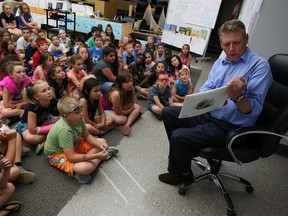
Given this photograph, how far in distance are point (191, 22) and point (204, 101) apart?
→ 479cm

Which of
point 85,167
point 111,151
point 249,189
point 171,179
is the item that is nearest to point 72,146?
point 85,167

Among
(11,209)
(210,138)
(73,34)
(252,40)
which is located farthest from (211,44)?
(11,209)

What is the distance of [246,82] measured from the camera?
137cm

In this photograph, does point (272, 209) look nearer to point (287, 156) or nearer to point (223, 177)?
point (223, 177)

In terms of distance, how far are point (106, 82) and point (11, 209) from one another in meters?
1.95

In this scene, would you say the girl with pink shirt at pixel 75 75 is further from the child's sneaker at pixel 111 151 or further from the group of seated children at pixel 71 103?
the child's sneaker at pixel 111 151

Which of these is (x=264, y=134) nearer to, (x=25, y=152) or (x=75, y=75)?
(x=25, y=152)

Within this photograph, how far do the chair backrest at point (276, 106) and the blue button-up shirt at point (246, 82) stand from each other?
12 cm

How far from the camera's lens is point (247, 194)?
172 centimetres

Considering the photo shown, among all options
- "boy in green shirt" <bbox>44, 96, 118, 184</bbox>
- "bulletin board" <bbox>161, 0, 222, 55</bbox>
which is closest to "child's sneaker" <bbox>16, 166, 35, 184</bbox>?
"boy in green shirt" <bbox>44, 96, 118, 184</bbox>

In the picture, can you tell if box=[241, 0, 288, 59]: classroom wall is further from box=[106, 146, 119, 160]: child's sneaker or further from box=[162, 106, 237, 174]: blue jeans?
box=[106, 146, 119, 160]: child's sneaker

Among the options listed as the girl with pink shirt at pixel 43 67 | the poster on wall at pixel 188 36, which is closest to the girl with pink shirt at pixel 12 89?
the girl with pink shirt at pixel 43 67

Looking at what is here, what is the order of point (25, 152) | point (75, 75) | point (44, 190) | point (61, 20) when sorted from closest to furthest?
point (44, 190) < point (25, 152) < point (75, 75) < point (61, 20)

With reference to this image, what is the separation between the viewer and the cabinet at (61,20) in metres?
5.63
